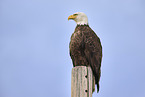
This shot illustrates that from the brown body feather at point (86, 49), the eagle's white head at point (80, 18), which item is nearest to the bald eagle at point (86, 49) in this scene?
the brown body feather at point (86, 49)

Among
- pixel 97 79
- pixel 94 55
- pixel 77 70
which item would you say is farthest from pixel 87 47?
pixel 77 70

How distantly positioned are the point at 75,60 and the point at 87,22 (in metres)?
0.94

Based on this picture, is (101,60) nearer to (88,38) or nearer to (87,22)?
(88,38)

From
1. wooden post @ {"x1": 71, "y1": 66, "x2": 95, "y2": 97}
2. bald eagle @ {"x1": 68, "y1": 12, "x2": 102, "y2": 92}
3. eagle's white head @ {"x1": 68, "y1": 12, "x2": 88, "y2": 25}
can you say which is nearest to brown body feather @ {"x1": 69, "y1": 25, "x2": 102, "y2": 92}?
bald eagle @ {"x1": 68, "y1": 12, "x2": 102, "y2": 92}

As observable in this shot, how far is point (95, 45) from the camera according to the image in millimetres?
4824

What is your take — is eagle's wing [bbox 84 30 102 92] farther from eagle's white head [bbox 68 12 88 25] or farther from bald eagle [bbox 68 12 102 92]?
eagle's white head [bbox 68 12 88 25]

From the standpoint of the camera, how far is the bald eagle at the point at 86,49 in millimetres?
4630

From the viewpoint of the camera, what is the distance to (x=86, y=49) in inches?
185

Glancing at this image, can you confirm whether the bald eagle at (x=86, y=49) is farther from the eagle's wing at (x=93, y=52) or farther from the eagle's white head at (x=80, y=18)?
the eagle's white head at (x=80, y=18)

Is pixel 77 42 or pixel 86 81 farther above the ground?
pixel 77 42

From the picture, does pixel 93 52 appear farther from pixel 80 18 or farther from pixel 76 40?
pixel 80 18

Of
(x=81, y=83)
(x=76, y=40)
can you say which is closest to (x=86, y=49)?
(x=76, y=40)

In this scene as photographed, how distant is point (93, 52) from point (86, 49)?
0.48 feet

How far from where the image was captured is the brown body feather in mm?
4641
